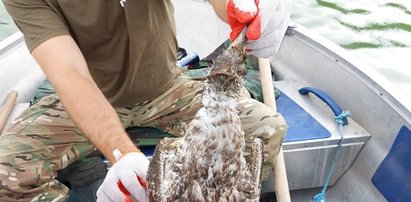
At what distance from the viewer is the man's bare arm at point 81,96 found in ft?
7.65

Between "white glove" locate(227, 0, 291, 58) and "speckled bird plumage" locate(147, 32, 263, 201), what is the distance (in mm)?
131

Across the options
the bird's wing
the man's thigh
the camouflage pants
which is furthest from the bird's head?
the man's thigh

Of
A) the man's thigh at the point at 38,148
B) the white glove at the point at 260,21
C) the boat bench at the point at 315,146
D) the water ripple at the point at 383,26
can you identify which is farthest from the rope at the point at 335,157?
the water ripple at the point at 383,26

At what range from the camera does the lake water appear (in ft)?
22.6

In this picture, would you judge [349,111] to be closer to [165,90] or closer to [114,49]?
[165,90]

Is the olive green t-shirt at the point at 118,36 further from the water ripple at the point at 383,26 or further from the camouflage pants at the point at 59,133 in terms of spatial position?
the water ripple at the point at 383,26

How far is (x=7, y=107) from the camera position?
342 centimetres

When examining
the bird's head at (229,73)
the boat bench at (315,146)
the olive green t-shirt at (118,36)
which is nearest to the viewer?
the bird's head at (229,73)

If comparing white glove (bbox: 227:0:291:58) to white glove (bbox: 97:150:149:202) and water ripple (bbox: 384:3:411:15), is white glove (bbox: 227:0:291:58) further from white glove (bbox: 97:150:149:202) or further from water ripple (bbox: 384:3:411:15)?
water ripple (bbox: 384:3:411:15)

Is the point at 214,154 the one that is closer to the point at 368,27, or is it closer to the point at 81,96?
the point at 81,96

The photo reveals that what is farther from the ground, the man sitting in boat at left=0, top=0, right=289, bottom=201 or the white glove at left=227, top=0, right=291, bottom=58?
the white glove at left=227, top=0, right=291, bottom=58

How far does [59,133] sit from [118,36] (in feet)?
2.05

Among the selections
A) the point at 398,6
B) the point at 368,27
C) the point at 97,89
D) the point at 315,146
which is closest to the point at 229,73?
the point at 97,89

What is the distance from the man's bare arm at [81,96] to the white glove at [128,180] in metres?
0.16
